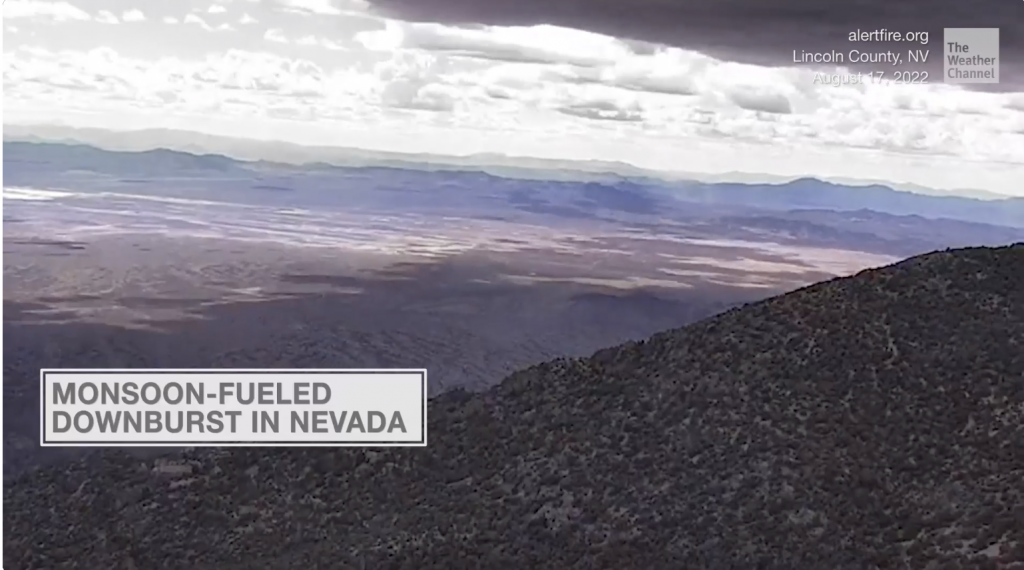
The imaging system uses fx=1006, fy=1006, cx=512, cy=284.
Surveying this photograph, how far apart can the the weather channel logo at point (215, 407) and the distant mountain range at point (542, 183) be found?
90 centimetres

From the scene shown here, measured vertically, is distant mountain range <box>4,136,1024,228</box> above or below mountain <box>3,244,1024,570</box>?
above

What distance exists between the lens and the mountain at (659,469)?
4.32 m

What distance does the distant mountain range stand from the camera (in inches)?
179

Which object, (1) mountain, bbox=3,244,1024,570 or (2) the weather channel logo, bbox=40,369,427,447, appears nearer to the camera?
(1) mountain, bbox=3,244,1024,570

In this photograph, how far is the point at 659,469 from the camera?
178 inches

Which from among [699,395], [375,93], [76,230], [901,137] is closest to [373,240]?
[375,93]

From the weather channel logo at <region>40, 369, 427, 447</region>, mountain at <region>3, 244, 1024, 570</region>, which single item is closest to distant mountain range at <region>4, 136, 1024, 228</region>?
mountain at <region>3, 244, 1024, 570</region>

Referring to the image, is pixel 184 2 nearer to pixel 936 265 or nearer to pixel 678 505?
pixel 678 505

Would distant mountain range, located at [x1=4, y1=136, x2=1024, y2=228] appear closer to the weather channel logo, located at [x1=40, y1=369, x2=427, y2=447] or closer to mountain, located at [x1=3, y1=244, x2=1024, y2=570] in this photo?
mountain, located at [x1=3, y1=244, x2=1024, y2=570]

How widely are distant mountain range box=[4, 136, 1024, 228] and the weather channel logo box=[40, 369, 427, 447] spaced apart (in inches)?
35.5

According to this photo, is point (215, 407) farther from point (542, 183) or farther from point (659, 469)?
point (659, 469)

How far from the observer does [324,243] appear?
467cm

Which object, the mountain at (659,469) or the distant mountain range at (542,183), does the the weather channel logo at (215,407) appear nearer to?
the mountain at (659,469)

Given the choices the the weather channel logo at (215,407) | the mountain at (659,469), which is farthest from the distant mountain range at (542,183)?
the the weather channel logo at (215,407)
